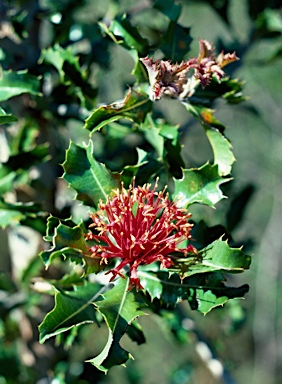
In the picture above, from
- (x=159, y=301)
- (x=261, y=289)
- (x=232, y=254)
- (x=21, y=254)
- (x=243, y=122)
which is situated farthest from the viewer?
(x=243, y=122)

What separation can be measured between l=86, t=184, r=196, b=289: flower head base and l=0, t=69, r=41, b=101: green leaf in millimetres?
298

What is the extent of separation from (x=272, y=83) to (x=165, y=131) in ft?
11.7

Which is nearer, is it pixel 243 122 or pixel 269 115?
pixel 269 115

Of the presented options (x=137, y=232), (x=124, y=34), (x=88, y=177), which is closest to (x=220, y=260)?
(x=137, y=232)

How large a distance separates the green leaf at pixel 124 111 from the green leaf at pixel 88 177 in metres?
0.04

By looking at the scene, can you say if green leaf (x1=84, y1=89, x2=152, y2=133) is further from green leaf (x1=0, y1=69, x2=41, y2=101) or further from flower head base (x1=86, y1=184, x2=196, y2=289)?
green leaf (x1=0, y1=69, x2=41, y2=101)

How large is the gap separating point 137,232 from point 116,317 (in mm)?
124

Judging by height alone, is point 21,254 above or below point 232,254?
below

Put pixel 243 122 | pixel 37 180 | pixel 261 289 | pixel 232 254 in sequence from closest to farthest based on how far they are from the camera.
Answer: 1. pixel 232 254
2. pixel 37 180
3. pixel 261 289
4. pixel 243 122

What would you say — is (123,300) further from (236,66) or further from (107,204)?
(236,66)

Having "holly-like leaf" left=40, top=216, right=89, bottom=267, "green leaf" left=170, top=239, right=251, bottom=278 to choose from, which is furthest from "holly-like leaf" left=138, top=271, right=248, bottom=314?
"holly-like leaf" left=40, top=216, right=89, bottom=267

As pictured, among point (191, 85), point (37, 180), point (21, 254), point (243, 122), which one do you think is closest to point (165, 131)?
point (191, 85)

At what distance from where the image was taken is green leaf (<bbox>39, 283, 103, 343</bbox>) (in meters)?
0.72

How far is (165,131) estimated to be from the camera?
0.93 metres
